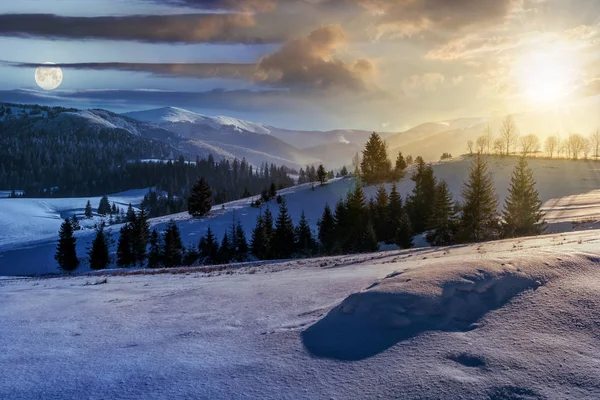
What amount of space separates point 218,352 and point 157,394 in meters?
1.47

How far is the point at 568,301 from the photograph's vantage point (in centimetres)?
673

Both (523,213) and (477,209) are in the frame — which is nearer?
(477,209)

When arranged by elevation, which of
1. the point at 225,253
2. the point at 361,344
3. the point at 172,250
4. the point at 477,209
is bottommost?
the point at 225,253

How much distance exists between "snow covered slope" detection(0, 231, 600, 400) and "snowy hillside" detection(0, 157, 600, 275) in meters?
38.0

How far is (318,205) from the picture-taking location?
8575cm

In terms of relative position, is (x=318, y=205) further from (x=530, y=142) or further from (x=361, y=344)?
(x=530, y=142)

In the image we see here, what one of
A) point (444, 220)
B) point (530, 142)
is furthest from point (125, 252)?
point (530, 142)

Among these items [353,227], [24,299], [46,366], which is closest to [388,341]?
[46,366]

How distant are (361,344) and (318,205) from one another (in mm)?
79452

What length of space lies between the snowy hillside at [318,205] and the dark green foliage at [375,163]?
15.2 ft

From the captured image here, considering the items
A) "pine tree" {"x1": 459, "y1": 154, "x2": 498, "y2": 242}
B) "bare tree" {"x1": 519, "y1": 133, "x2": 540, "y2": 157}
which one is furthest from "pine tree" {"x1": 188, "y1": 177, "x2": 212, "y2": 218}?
"bare tree" {"x1": 519, "y1": 133, "x2": 540, "y2": 157}

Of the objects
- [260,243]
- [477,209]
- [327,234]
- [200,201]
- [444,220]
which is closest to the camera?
[477,209]

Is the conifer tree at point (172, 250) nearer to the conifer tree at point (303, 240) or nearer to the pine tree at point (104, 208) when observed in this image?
the conifer tree at point (303, 240)

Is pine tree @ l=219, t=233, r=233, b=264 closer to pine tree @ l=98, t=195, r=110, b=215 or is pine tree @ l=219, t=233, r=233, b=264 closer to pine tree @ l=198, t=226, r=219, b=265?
pine tree @ l=198, t=226, r=219, b=265
